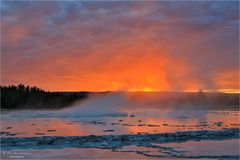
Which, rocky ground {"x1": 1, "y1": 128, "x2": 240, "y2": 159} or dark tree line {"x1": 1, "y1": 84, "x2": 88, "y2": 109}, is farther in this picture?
dark tree line {"x1": 1, "y1": 84, "x2": 88, "y2": 109}

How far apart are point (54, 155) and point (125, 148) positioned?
2.25m

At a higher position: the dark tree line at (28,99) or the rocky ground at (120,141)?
the dark tree line at (28,99)

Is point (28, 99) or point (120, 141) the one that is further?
point (28, 99)

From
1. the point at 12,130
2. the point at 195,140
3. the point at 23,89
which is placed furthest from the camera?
the point at 23,89

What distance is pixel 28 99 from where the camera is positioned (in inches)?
1762

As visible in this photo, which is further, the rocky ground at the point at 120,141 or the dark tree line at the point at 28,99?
the dark tree line at the point at 28,99

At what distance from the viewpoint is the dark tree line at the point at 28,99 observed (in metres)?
43.0

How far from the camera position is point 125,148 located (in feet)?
39.7

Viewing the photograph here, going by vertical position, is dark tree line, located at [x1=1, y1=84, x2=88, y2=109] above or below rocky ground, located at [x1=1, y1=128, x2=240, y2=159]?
above

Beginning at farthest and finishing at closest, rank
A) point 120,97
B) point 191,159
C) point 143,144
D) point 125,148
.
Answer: point 120,97 < point 143,144 < point 125,148 < point 191,159

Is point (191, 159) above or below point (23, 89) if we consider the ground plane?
below

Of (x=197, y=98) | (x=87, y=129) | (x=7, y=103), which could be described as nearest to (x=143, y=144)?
(x=87, y=129)

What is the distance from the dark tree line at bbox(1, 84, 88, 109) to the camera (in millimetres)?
43031

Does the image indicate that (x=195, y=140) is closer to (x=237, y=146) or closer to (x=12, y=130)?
(x=237, y=146)
